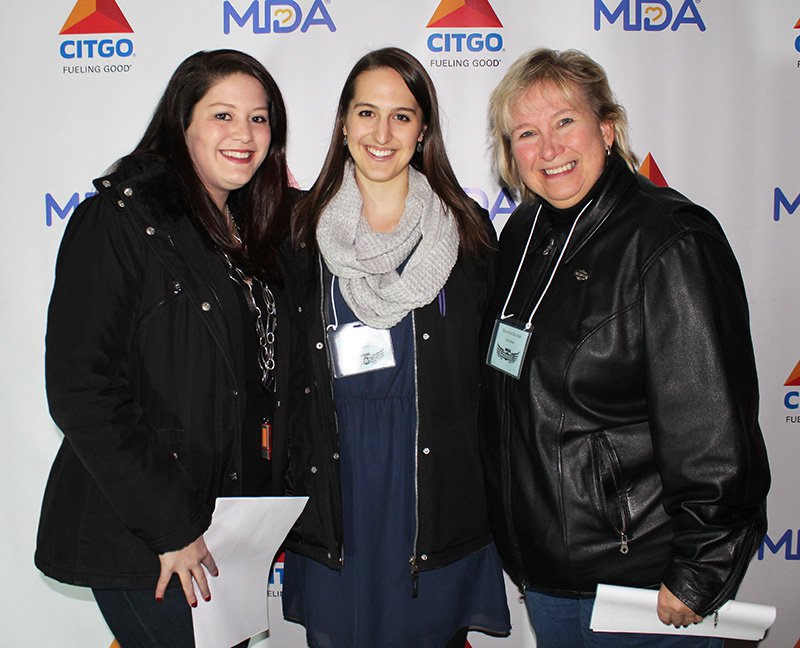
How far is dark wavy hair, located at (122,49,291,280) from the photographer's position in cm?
159

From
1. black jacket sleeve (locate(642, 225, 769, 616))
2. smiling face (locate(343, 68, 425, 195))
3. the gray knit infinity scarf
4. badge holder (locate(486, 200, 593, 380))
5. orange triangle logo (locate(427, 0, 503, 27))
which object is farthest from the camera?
orange triangle logo (locate(427, 0, 503, 27))

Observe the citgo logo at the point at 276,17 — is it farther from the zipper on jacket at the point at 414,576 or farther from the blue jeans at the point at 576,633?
the blue jeans at the point at 576,633

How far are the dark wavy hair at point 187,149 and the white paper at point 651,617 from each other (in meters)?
1.03

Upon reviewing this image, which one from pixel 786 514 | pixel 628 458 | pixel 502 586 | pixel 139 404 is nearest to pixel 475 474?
pixel 502 586

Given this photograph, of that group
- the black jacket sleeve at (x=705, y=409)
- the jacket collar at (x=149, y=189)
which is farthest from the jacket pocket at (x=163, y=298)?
the black jacket sleeve at (x=705, y=409)

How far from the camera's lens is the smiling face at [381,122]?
74.4 inches

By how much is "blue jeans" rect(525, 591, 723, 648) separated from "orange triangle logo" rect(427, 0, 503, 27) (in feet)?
5.86

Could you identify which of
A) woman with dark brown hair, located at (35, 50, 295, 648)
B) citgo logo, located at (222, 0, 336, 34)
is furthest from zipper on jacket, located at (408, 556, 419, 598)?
citgo logo, located at (222, 0, 336, 34)

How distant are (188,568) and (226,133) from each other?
3.11ft

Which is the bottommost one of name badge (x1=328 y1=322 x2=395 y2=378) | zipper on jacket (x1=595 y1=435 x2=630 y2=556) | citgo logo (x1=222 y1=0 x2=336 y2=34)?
zipper on jacket (x1=595 y1=435 x2=630 y2=556)

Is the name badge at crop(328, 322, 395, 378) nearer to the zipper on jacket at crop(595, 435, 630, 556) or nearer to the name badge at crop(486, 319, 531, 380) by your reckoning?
the name badge at crop(486, 319, 531, 380)

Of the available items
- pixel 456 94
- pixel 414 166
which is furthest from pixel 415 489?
pixel 456 94

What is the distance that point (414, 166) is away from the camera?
2.08 m

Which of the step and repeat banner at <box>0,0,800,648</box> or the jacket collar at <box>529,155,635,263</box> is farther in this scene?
the step and repeat banner at <box>0,0,800,648</box>
